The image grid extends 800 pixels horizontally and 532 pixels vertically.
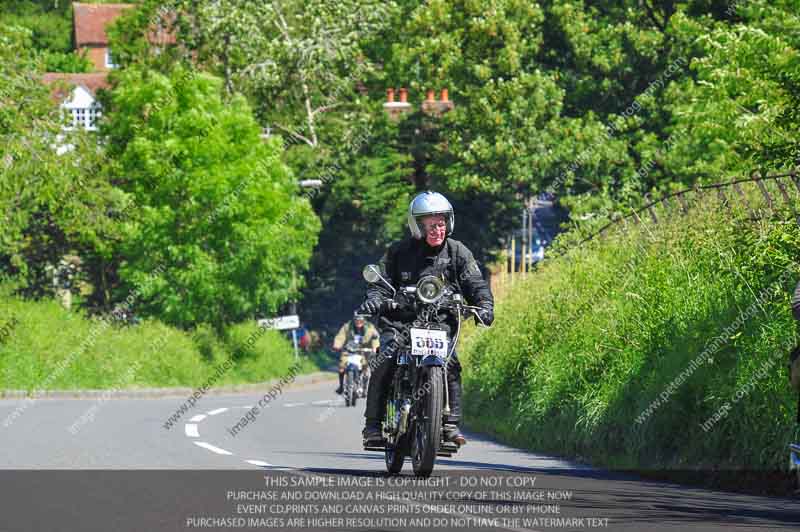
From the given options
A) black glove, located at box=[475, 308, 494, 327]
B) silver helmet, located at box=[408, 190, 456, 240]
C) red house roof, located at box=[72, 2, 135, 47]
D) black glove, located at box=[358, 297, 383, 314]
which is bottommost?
black glove, located at box=[475, 308, 494, 327]

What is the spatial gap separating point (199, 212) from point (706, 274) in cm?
3028

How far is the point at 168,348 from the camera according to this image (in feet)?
137

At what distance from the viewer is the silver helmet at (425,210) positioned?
11602mm

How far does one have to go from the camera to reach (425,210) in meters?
11.6

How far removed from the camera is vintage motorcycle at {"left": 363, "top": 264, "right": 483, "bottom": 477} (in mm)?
11219

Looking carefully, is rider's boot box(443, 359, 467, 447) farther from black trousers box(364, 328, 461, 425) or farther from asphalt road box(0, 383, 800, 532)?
asphalt road box(0, 383, 800, 532)

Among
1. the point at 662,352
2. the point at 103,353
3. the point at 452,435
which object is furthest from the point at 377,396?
the point at 103,353

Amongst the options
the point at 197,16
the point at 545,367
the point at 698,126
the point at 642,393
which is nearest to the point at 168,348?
the point at 698,126

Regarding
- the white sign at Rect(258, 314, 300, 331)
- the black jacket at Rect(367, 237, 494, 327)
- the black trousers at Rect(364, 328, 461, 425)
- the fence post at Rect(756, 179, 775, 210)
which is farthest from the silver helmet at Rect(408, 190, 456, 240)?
the white sign at Rect(258, 314, 300, 331)

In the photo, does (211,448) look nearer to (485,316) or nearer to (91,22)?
(485,316)

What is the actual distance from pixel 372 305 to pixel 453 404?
2.94 ft

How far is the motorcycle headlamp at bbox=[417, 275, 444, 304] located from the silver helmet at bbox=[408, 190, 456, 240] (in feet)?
1.26

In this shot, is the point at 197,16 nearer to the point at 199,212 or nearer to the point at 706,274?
the point at 199,212

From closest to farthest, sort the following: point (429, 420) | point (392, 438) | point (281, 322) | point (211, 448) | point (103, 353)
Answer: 1. point (429, 420)
2. point (392, 438)
3. point (211, 448)
4. point (103, 353)
5. point (281, 322)
